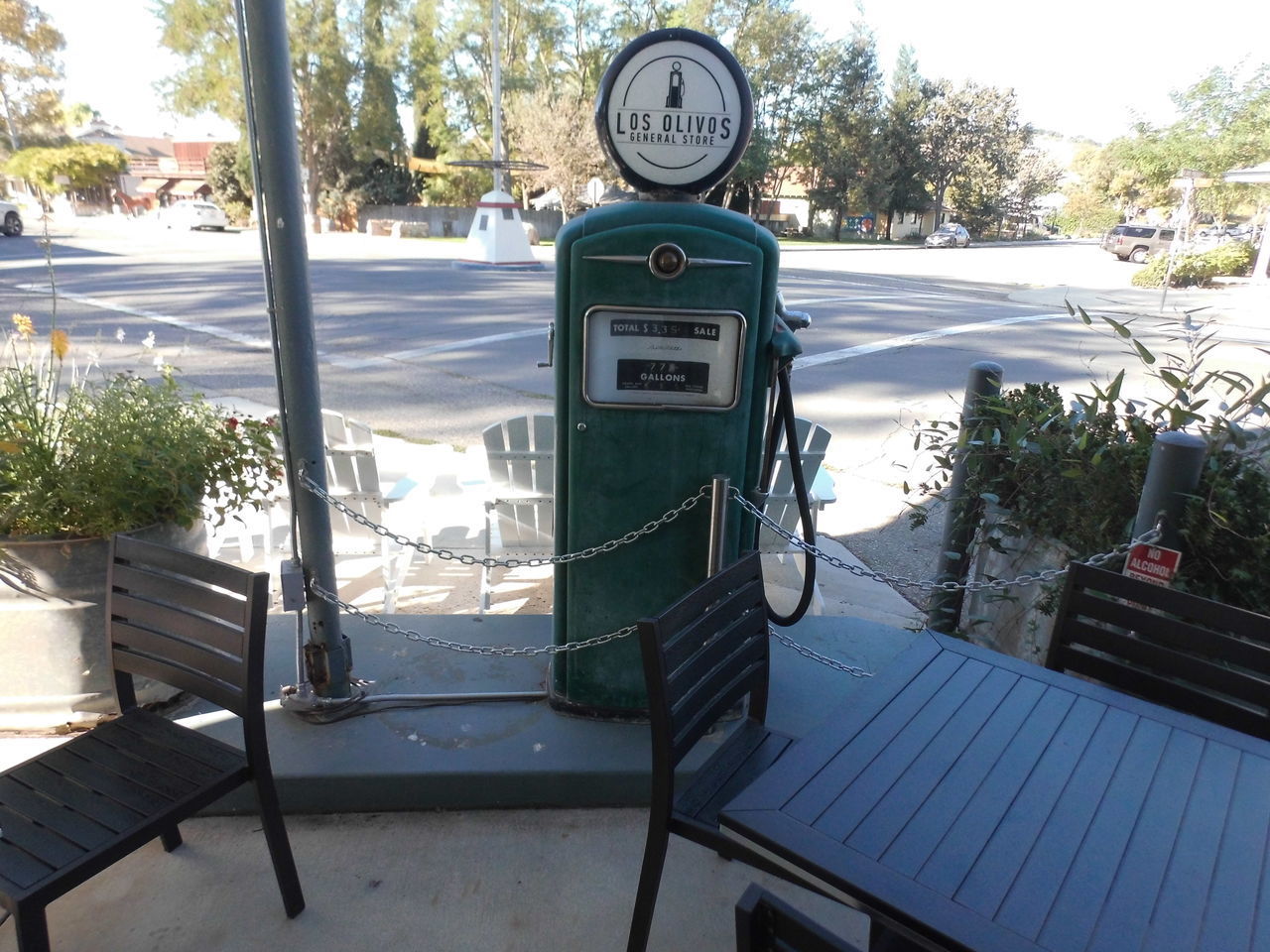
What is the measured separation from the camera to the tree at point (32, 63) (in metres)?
6.64

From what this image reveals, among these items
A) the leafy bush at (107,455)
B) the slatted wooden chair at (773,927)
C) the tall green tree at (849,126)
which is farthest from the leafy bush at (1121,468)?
the tall green tree at (849,126)

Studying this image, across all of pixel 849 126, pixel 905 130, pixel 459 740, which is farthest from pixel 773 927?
pixel 905 130

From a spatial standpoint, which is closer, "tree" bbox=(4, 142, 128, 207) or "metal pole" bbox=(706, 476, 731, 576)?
"metal pole" bbox=(706, 476, 731, 576)

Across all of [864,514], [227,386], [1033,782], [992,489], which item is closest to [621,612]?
[1033,782]

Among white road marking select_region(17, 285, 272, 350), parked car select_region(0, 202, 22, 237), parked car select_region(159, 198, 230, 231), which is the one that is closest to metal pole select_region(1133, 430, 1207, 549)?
white road marking select_region(17, 285, 272, 350)

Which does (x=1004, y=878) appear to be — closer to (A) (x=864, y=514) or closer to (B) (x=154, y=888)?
(B) (x=154, y=888)

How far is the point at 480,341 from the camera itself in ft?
36.2

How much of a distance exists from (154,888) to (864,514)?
4.79m

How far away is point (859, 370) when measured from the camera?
9914mm

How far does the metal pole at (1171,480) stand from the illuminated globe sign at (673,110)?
4.81 ft

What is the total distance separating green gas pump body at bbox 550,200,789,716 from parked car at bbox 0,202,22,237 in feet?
92.3

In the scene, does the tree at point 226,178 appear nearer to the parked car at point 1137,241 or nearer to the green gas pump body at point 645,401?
the parked car at point 1137,241

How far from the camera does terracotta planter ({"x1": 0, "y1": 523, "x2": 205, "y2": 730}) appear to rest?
2.57 m

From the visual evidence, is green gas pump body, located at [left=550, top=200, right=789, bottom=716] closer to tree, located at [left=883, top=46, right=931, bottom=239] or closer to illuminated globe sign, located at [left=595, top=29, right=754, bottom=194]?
illuminated globe sign, located at [left=595, top=29, right=754, bottom=194]
